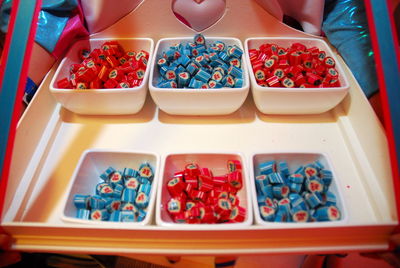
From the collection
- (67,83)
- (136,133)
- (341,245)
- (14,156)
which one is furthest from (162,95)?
(341,245)

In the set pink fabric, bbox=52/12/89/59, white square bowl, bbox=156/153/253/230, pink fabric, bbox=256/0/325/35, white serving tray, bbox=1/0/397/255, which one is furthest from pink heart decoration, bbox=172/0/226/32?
white square bowl, bbox=156/153/253/230

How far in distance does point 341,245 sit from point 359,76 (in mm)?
585

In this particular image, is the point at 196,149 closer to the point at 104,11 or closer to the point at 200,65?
the point at 200,65

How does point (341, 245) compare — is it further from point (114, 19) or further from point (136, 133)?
point (114, 19)

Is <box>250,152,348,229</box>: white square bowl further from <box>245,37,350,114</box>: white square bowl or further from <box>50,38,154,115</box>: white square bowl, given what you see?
<box>50,38,154,115</box>: white square bowl

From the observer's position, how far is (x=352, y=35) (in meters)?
1.03

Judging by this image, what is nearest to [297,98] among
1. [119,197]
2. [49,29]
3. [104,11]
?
[119,197]

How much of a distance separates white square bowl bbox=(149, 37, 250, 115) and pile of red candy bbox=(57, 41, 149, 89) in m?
0.08

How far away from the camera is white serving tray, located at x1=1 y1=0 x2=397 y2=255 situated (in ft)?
2.31

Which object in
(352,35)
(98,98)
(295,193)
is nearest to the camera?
(295,193)

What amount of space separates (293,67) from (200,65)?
1.10 ft

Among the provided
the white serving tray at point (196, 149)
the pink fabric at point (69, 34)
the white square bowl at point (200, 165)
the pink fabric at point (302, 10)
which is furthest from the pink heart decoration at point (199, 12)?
the white square bowl at point (200, 165)

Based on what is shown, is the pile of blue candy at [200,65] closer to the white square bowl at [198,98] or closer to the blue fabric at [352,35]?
the white square bowl at [198,98]

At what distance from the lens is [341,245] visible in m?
0.71
